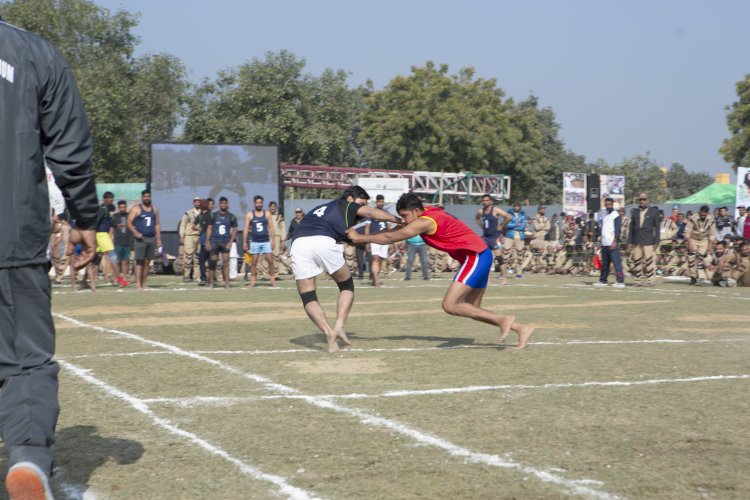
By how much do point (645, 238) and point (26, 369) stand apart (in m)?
20.6

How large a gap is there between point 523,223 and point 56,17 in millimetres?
39453

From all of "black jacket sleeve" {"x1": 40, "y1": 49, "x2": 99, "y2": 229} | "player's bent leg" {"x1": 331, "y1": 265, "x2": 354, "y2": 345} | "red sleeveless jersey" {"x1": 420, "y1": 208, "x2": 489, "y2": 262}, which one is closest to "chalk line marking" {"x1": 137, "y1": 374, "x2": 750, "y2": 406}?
"red sleeveless jersey" {"x1": 420, "y1": 208, "x2": 489, "y2": 262}

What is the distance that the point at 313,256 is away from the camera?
10.7 m

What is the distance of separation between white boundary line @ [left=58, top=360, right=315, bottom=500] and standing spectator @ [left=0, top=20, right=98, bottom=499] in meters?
1.26

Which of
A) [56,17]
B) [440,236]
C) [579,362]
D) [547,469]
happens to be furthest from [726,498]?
[56,17]

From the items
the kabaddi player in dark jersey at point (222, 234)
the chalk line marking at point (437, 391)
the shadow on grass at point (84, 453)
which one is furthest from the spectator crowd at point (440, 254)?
the shadow on grass at point (84, 453)

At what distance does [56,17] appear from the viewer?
56.6 meters

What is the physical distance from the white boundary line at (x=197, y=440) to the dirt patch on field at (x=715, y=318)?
9007 mm

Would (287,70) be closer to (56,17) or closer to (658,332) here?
(56,17)

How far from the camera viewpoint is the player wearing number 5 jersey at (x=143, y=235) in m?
21.2

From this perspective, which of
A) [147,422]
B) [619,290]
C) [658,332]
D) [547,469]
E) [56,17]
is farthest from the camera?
[56,17]

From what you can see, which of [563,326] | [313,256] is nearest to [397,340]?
[313,256]

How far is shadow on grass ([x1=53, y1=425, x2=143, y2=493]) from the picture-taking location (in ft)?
16.6

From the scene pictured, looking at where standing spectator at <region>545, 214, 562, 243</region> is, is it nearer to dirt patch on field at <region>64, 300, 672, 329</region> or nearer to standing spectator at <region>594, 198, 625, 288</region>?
standing spectator at <region>594, 198, 625, 288</region>
